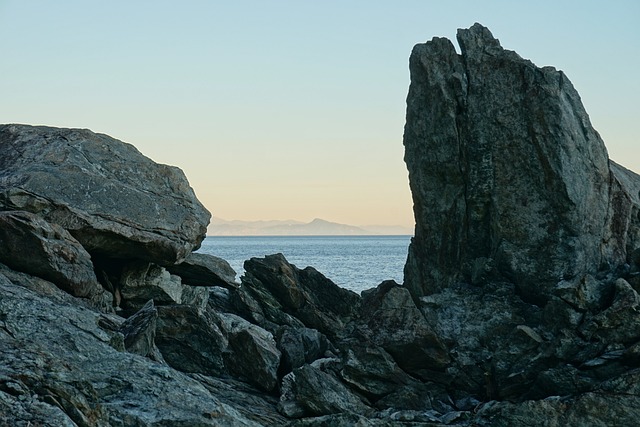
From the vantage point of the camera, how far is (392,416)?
73.9 ft

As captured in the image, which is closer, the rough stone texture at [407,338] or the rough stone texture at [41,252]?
the rough stone texture at [41,252]

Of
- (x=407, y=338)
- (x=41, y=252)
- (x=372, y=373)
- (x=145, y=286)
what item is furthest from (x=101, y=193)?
(x=407, y=338)

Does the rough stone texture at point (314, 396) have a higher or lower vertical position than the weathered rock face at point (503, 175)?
lower

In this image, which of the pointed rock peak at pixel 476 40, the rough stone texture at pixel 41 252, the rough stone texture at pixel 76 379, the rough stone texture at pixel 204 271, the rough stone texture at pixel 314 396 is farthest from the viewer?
the pointed rock peak at pixel 476 40

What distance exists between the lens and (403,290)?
29312 mm

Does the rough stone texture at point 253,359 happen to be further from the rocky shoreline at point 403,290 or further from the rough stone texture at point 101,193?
the rough stone texture at point 101,193

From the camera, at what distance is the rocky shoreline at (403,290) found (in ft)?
68.2

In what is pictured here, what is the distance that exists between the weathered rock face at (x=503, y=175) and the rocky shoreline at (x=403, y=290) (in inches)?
3.2

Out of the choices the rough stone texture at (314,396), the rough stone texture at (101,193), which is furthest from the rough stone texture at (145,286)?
the rough stone texture at (314,396)

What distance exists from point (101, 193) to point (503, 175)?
49.0 ft

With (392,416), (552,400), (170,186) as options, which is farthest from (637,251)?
(170,186)

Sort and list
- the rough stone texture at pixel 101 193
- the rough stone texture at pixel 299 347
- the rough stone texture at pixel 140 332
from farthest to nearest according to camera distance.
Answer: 1. the rough stone texture at pixel 299 347
2. the rough stone texture at pixel 101 193
3. the rough stone texture at pixel 140 332

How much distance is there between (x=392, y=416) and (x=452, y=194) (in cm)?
1253

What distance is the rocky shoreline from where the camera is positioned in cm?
2080
